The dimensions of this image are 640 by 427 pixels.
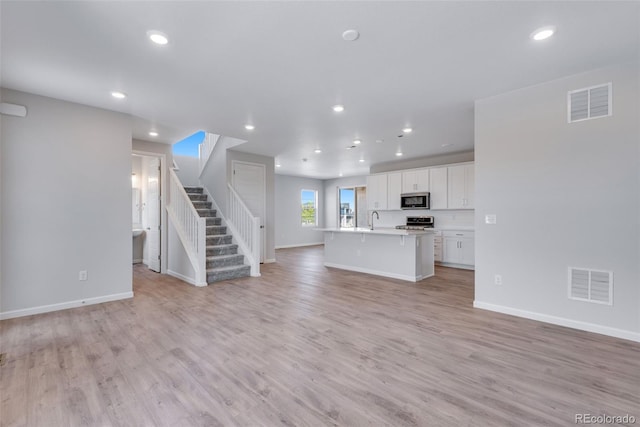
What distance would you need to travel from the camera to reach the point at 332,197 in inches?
464

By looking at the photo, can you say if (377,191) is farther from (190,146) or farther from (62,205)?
(62,205)

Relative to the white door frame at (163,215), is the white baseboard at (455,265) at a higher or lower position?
lower

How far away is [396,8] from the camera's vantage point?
204cm

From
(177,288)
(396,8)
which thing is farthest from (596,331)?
(177,288)

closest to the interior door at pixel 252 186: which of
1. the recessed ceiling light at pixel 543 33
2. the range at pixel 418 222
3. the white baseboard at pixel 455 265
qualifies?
the range at pixel 418 222

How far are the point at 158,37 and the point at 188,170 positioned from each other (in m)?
6.01

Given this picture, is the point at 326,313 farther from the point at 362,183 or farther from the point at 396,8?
the point at 362,183

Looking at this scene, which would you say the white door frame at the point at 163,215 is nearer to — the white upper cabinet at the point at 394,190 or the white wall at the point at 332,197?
the white upper cabinet at the point at 394,190

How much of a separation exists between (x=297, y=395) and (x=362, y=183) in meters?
9.48

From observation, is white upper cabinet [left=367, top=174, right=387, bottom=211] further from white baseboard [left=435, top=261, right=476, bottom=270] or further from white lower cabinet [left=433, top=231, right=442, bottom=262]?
white baseboard [left=435, top=261, right=476, bottom=270]

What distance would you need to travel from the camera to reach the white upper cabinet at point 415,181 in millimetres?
7301

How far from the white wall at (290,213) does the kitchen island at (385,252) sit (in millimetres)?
3807

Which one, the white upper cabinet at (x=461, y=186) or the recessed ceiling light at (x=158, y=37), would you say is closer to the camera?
the recessed ceiling light at (x=158, y=37)

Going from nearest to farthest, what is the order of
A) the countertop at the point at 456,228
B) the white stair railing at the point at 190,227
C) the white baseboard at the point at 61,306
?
the white baseboard at the point at 61,306 → the white stair railing at the point at 190,227 → the countertop at the point at 456,228
